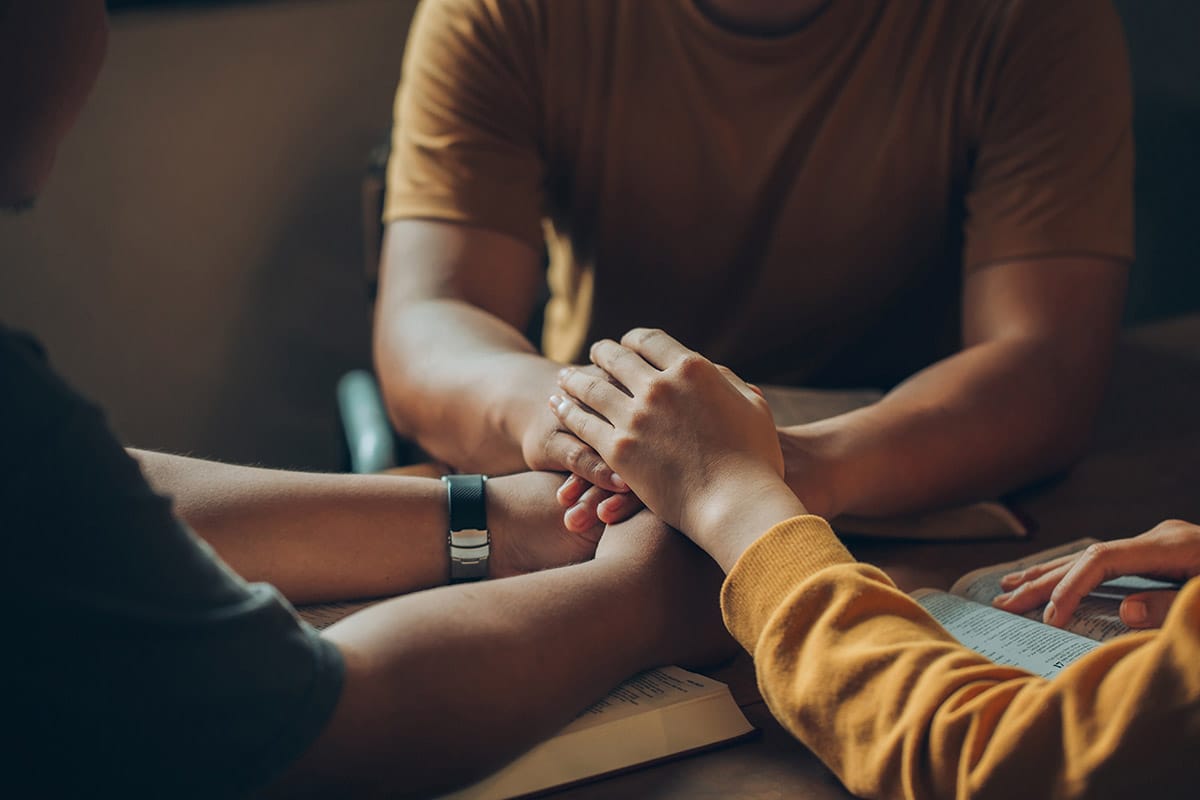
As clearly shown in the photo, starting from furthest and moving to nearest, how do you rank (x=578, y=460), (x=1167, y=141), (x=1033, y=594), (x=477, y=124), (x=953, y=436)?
(x=1167, y=141), (x=477, y=124), (x=953, y=436), (x=578, y=460), (x=1033, y=594)

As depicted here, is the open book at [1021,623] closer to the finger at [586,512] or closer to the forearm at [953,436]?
the forearm at [953,436]

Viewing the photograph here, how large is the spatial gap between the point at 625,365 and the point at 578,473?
0.11m

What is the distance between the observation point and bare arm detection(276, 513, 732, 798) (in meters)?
0.63

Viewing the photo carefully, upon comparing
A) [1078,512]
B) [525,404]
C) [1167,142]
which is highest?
[1167,142]

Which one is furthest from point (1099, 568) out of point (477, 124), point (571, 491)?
point (477, 124)

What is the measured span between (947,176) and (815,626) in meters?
0.85

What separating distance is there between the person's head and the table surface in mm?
499

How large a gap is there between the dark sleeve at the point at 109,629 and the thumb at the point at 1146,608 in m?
0.62

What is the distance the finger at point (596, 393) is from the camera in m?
0.96

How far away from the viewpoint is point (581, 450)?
0.99 m

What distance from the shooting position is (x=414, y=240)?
1336 millimetres

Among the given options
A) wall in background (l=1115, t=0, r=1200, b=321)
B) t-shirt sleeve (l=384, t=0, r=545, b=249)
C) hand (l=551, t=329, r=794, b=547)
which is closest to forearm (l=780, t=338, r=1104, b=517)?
hand (l=551, t=329, r=794, b=547)

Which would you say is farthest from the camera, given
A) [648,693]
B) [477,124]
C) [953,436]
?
[477,124]

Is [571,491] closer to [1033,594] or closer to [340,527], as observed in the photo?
[340,527]
